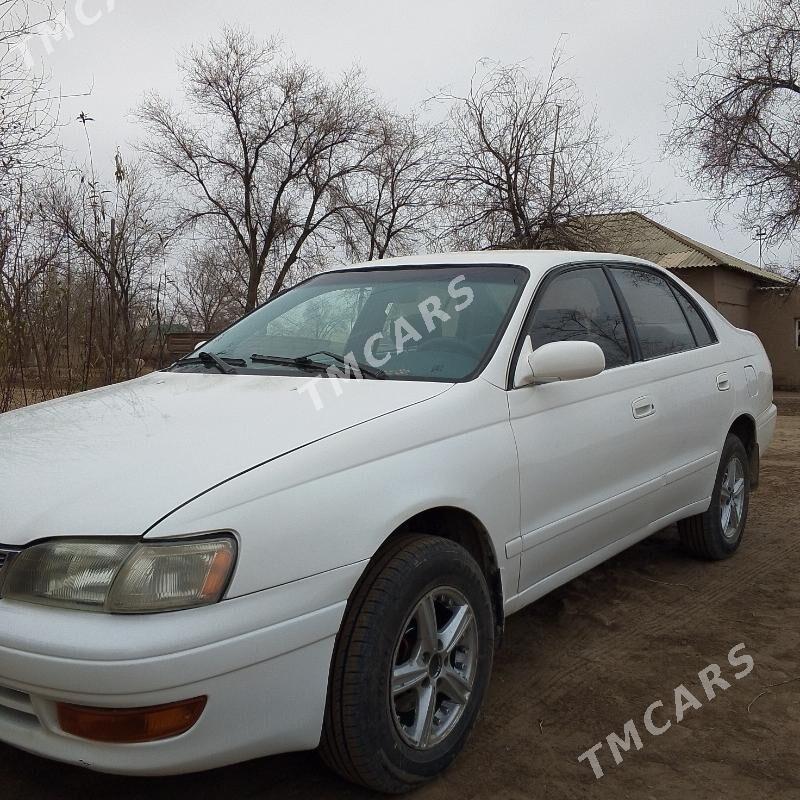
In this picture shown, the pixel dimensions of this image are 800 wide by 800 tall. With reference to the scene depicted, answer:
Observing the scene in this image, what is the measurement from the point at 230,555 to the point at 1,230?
4.60 meters

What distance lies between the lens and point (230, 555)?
1.91 meters

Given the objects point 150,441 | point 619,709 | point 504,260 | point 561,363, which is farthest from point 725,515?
point 150,441

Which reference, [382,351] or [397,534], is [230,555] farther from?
[382,351]

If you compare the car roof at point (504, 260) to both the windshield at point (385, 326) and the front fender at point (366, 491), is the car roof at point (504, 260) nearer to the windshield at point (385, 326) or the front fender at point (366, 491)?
the windshield at point (385, 326)

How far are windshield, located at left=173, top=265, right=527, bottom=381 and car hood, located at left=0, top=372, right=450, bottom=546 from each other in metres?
0.18

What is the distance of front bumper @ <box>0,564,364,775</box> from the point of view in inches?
70.3

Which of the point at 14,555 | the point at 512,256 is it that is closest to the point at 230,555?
the point at 14,555

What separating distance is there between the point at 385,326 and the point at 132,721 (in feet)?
5.92

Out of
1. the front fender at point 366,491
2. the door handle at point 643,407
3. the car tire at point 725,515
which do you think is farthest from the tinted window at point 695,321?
the front fender at point 366,491

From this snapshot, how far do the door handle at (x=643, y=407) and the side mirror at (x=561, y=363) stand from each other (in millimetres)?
630

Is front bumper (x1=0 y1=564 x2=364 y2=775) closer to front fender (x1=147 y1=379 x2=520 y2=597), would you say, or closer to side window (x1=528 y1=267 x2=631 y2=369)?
front fender (x1=147 y1=379 x2=520 y2=597)

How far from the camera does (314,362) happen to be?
3.03 meters

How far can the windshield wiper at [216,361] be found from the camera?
3170 millimetres

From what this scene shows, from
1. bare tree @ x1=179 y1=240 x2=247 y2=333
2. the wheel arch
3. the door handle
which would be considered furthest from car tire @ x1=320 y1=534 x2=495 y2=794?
bare tree @ x1=179 y1=240 x2=247 y2=333
